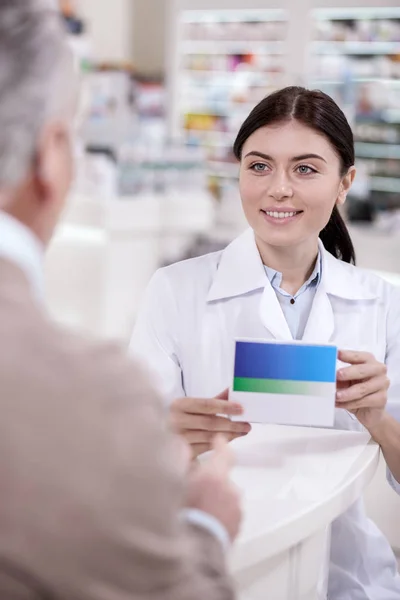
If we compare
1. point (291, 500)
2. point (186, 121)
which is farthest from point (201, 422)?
point (186, 121)

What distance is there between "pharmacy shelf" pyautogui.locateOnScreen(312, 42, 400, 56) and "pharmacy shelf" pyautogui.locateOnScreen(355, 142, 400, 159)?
0.85 m

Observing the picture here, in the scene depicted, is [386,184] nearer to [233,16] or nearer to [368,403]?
[233,16]

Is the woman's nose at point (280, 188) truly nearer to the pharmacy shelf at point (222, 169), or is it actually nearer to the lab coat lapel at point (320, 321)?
the lab coat lapel at point (320, 321)

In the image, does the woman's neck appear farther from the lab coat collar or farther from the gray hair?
the gray hair

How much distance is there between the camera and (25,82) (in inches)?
35.9

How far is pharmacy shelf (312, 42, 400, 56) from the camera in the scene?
787 centimetres

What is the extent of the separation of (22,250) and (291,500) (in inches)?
28.6

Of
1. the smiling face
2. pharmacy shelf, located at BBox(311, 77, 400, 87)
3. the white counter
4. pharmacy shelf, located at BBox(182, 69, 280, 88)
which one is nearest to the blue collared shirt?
the smiling face

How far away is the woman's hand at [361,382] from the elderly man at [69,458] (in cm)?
77

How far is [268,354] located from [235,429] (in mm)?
178

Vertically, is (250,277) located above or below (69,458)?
above

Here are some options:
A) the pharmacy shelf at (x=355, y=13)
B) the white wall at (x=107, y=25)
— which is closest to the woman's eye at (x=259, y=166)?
the pharmacy shelf at (x=355, y=13)

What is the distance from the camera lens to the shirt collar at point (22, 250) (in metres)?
0.86

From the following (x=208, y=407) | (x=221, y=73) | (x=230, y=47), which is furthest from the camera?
(x=221, y=73)
